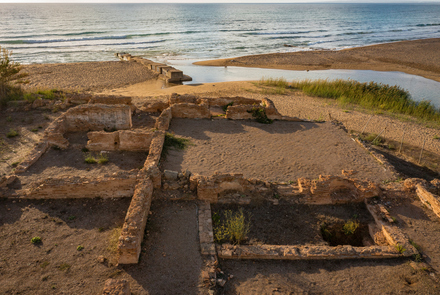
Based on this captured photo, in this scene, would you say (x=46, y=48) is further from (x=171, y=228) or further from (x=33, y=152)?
(x=171, y=228)

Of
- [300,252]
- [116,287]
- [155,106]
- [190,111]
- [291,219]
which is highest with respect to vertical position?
[190,111]

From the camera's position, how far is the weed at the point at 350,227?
776 centimetres

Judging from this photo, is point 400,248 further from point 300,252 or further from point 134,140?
point 134,140

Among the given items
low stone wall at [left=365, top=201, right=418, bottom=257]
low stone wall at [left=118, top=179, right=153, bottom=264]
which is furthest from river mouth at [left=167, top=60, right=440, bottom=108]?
low stone wall at [left=365, top=201, right=418, bottom=257]

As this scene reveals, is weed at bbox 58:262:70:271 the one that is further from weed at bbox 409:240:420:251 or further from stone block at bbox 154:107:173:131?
weed at bbox 409:240:420:251

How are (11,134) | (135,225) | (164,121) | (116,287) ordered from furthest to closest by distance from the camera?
1. (164,121)
2. (11,134)
3. (135,225)
4. (116,287)

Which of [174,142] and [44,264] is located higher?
[174,142]

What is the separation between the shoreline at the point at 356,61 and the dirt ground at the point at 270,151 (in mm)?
20255

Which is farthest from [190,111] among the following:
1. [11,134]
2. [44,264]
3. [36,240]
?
[44,264]

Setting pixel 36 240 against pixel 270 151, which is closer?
pixel 36 240

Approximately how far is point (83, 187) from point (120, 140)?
3.11 metres

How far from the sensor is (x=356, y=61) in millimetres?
35000

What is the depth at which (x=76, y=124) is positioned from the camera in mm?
12734

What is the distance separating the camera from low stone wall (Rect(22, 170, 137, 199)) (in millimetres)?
8258
